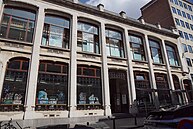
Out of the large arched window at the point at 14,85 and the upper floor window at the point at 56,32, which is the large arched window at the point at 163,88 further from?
the large arched window at the point at 14,85

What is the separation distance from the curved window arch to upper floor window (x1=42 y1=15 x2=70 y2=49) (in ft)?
16.8

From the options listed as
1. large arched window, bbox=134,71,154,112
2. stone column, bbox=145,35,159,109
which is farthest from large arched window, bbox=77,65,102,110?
stone column, bbox=145,35,159,109

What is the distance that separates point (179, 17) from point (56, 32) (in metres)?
25.5

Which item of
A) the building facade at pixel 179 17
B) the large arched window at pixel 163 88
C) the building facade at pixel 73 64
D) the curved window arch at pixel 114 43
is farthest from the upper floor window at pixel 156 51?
the curved window arch at pixel 114 43

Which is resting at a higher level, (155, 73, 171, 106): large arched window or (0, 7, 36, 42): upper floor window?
(0, 7, 36, 42): upper floor window

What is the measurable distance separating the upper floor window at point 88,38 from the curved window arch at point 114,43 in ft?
4.97

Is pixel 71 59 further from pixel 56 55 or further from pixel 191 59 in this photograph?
pixel 191 59

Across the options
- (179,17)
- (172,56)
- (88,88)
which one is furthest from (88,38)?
(179,17)

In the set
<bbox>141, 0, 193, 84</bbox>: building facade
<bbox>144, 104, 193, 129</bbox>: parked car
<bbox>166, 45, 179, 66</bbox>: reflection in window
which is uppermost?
<bbox>141, 0, 193, 84</bbox>: building facade

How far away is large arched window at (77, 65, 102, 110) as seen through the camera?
13.3 m

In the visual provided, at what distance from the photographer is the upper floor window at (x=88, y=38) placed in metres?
15.4

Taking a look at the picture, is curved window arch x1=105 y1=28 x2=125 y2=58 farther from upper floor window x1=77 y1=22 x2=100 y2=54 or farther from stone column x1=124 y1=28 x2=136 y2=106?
upper floor window x1=77 y1=22 x2=100 y2=54

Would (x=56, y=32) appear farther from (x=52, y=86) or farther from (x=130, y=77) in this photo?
(x=130, y=77)

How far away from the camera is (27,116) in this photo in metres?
10.5
